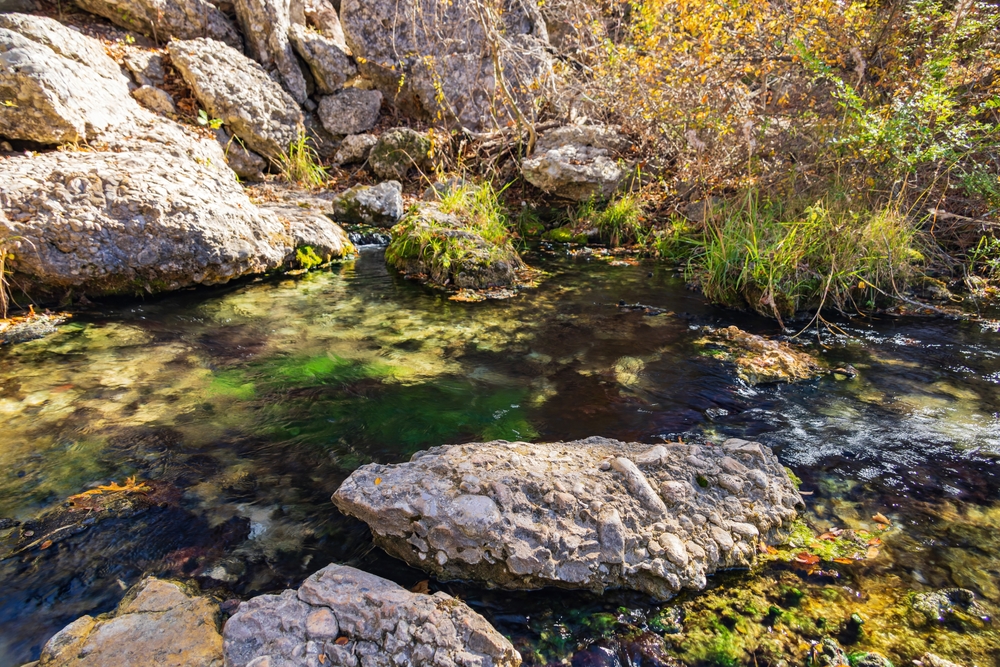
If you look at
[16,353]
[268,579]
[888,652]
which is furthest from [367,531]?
[16,353]

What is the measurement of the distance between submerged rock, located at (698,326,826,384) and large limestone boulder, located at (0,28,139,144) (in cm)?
730

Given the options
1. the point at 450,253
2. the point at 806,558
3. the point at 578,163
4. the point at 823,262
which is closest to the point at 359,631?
the point at 806,558

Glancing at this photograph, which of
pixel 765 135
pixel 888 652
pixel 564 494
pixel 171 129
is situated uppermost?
pixel 765 135

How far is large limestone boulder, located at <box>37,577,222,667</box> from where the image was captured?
1732 millimetres

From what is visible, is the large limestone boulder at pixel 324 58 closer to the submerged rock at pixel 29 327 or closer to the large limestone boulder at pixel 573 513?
the submerged rock at pixel 29 327

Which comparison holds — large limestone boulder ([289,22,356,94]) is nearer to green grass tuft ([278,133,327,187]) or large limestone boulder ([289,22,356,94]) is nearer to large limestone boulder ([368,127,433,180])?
green grass tuft ([278,133,327,187])

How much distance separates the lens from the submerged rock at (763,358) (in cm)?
405

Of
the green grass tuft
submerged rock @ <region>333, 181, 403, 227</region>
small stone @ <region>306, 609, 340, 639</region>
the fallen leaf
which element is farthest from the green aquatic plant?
the fallen leaf

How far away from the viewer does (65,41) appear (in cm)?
691

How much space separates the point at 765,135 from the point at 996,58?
218 centimetres

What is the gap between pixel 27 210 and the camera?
15.6 feet

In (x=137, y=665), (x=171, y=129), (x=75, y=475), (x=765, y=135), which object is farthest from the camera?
(x=171, y=129)

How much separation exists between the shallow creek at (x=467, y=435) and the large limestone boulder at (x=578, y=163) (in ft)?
11.5

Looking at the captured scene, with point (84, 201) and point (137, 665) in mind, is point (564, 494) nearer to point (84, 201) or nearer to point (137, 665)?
point (137, 665)
